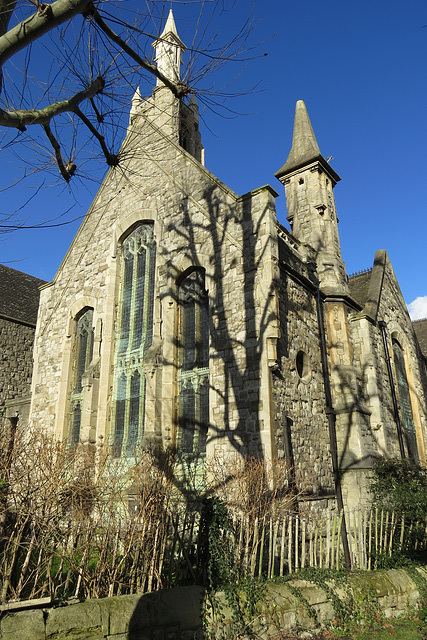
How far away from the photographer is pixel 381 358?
584 inches

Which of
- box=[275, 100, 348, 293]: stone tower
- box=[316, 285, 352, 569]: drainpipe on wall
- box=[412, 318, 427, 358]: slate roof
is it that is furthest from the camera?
box=[412, 318, 427, 358]: slate roof

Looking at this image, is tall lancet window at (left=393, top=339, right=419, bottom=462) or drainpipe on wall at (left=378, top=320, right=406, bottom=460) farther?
tall lancet window at (left=393, top=339, right=419, bottom=462)

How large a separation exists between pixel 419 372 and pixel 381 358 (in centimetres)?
500

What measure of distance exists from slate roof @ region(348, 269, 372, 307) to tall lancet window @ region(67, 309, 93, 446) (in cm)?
920

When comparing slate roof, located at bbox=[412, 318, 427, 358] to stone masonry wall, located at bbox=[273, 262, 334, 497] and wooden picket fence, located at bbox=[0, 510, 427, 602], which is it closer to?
stone masonry wall, located at bbox=[273, 262, 334, 497]

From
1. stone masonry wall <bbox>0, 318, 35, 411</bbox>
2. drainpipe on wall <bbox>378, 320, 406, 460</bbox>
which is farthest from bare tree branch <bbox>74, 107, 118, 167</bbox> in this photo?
stone masonry wall <bbox>0, 318, 35, 411</bbox>

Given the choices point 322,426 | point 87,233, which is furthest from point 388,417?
point 87,233

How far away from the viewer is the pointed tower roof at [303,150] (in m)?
15.9

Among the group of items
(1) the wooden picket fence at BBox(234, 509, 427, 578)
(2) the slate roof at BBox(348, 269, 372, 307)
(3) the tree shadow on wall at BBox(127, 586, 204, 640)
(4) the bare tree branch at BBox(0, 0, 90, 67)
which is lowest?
(3) the tree shadow on wall at BBox(127, 586, 204, 640)

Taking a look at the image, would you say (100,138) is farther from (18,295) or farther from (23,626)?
(18,295)

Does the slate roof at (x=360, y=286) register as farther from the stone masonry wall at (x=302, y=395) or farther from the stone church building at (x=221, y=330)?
the stone masonry wall at (x=302, y=395)

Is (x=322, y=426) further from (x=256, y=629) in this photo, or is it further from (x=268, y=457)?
(x=256, y=629)

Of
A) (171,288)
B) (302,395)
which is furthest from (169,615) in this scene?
(171,288)

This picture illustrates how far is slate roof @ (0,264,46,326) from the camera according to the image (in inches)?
866
